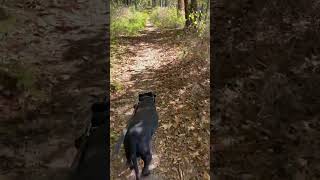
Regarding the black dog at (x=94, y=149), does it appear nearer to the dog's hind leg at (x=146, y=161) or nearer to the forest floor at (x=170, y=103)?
the dog's hind leg at (x=146, y=161)

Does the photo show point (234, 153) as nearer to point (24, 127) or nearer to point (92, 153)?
Answer: point (92, 153)

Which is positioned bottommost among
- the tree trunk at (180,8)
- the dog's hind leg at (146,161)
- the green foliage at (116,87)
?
the dog's hind leg at (146,161)

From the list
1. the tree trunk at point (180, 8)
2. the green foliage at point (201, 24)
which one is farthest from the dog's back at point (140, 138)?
the tree trunk at point (180, 8)

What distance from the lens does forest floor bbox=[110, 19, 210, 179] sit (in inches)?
179

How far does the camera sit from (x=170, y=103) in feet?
21.6

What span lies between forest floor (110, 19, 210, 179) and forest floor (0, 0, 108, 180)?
3.21m

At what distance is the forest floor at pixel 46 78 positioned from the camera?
3.64ft

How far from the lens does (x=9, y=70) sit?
3.78 ft

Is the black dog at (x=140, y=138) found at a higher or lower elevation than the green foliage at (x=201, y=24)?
lower

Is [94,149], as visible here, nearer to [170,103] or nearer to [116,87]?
[170,103]

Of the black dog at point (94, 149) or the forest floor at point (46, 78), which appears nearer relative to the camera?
the forest floor at point (46, 78)

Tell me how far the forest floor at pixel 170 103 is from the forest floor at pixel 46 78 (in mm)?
3210

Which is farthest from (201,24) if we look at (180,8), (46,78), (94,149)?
(46,78)

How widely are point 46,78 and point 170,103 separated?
545cm
